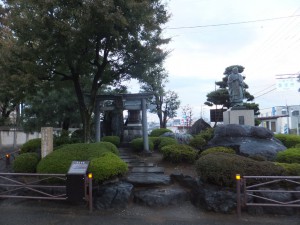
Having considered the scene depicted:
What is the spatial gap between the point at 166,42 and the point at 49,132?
560cm

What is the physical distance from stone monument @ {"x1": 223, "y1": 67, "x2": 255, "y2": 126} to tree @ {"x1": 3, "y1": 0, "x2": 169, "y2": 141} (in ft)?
16.7

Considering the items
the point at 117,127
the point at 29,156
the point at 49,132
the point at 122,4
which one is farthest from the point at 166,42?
the point at 117,127

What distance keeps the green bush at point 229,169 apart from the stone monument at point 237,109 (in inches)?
247

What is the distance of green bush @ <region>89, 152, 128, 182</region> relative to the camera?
779 centimetres

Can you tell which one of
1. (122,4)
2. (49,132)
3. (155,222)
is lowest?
(155,222)

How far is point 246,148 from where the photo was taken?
35.3 ft

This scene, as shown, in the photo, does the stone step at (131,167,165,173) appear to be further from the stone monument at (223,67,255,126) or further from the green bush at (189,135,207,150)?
the stone monument at (223,67,255,126)

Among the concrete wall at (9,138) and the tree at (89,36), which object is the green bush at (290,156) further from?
the concrete wall at (9,138)

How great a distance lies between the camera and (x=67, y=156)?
868 centimetres

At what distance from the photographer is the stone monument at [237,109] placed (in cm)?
1398

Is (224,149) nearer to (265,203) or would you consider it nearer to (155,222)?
(265,203)

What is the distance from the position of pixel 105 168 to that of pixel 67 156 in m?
1.51

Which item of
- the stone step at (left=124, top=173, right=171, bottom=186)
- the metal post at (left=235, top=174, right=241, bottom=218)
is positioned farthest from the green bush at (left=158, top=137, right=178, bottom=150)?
the metal post at (left=235, top=174, right=241, bottom=218)

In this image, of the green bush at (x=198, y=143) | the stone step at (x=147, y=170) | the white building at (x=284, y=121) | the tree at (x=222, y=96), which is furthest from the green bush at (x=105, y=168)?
the white building at (x=284, y=121)
